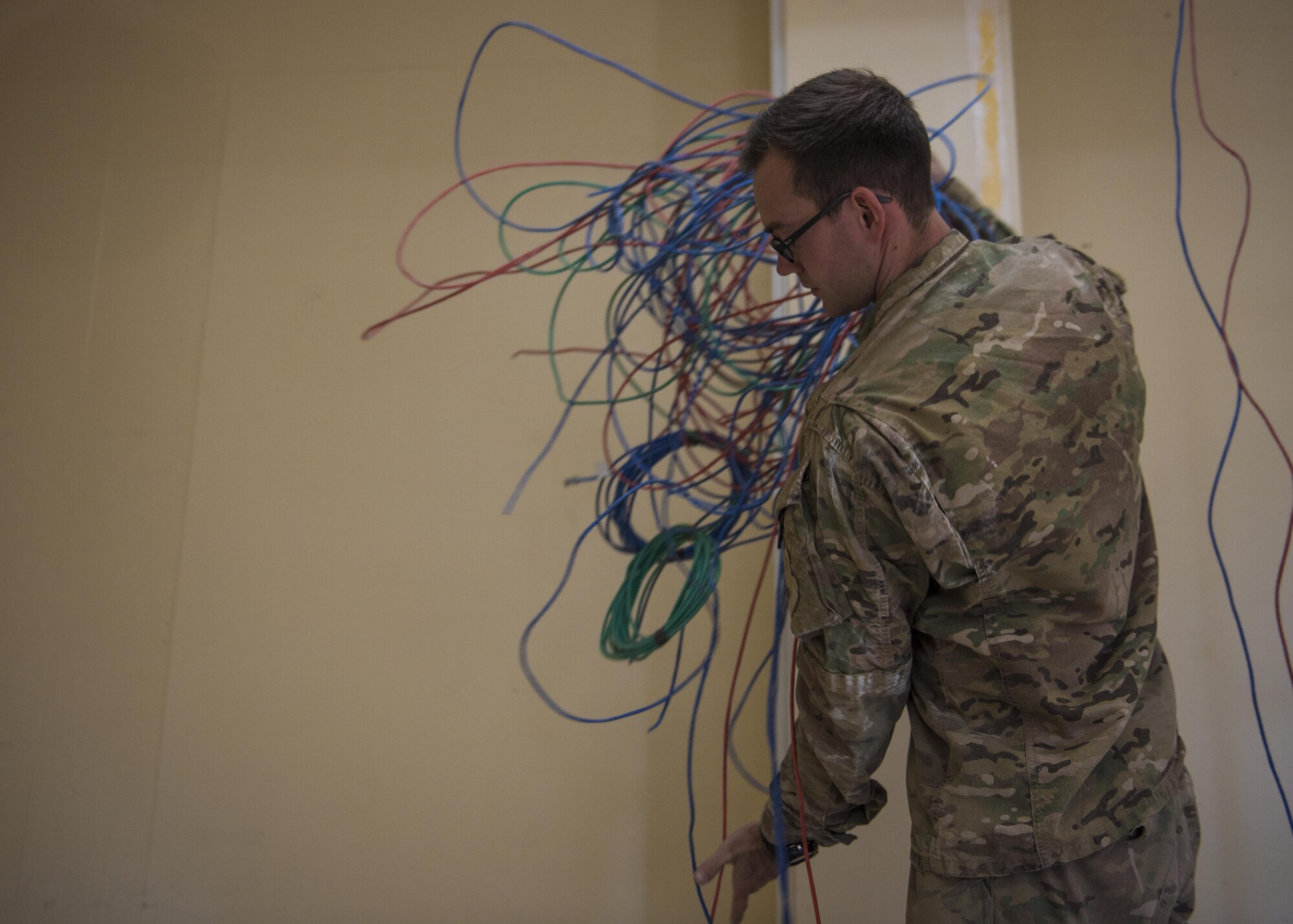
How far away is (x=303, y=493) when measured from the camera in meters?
1.99

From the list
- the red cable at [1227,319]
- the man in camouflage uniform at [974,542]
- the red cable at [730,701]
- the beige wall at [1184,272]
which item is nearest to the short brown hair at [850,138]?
the man in camouflage uniform at [974,542]

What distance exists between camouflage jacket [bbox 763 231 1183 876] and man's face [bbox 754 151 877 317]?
38 millimetres

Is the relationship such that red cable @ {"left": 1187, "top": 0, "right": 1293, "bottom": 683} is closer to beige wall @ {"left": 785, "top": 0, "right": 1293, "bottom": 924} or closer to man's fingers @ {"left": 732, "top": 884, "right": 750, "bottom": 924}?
beige wall @ {"left": 785, "top": 0, "right": 1293, "bottom": 924}

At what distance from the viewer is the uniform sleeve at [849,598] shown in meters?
0.80

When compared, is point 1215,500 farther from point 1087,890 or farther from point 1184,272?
point 1087,890

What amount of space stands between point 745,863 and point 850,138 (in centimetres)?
84

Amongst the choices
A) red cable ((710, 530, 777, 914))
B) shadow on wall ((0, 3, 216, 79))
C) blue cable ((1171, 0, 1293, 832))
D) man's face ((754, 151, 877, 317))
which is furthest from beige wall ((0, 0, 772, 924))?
man's face ((754, 151, 877, 317))

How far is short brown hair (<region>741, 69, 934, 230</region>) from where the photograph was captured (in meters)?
0.83

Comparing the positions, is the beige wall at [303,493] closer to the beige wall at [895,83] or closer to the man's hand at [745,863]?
the beige wall at [895,83]

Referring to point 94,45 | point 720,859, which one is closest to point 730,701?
point 720,859

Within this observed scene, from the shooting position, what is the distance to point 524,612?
6.20 ft

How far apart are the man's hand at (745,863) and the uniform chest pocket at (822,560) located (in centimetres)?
33

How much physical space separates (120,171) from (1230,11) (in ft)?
9.04

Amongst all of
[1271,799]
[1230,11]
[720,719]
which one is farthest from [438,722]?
[1230,11]
